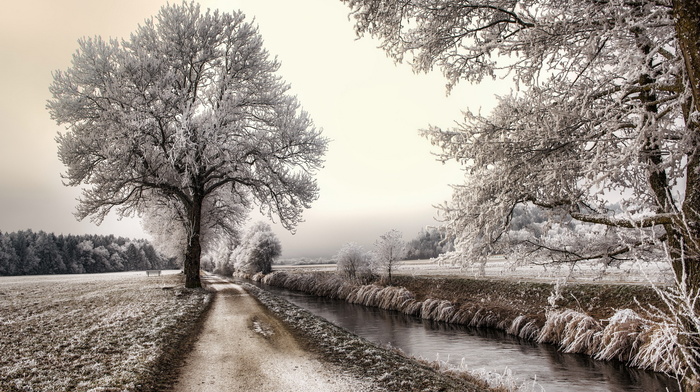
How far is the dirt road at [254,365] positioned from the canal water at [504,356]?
2980mm

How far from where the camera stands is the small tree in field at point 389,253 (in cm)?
2730

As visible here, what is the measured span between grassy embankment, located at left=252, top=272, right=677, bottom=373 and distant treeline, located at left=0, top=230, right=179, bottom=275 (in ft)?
264

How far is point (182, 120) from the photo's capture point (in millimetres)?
15641

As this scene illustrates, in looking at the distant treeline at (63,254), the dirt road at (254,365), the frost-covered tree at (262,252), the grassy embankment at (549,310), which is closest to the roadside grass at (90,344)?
the dirt road at (254,365)

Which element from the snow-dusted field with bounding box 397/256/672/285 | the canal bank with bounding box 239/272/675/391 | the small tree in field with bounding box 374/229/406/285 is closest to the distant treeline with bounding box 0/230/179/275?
the small tree in field with bounding box 374/229/406/285

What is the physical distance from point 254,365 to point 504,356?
8.15 metres

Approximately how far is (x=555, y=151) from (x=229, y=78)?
1716cm

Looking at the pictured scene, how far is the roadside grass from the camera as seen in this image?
5.50 metres

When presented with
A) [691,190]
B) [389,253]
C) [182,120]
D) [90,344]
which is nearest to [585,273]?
[691,190]

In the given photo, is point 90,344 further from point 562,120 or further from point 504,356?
point 504,356

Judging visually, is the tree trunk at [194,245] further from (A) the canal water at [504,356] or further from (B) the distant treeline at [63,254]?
(B) the distant treeline at [63,254]

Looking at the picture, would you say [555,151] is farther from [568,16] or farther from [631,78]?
[568,16]

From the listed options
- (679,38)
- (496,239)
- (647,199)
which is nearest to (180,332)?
(496,239)

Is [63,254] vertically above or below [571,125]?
below
